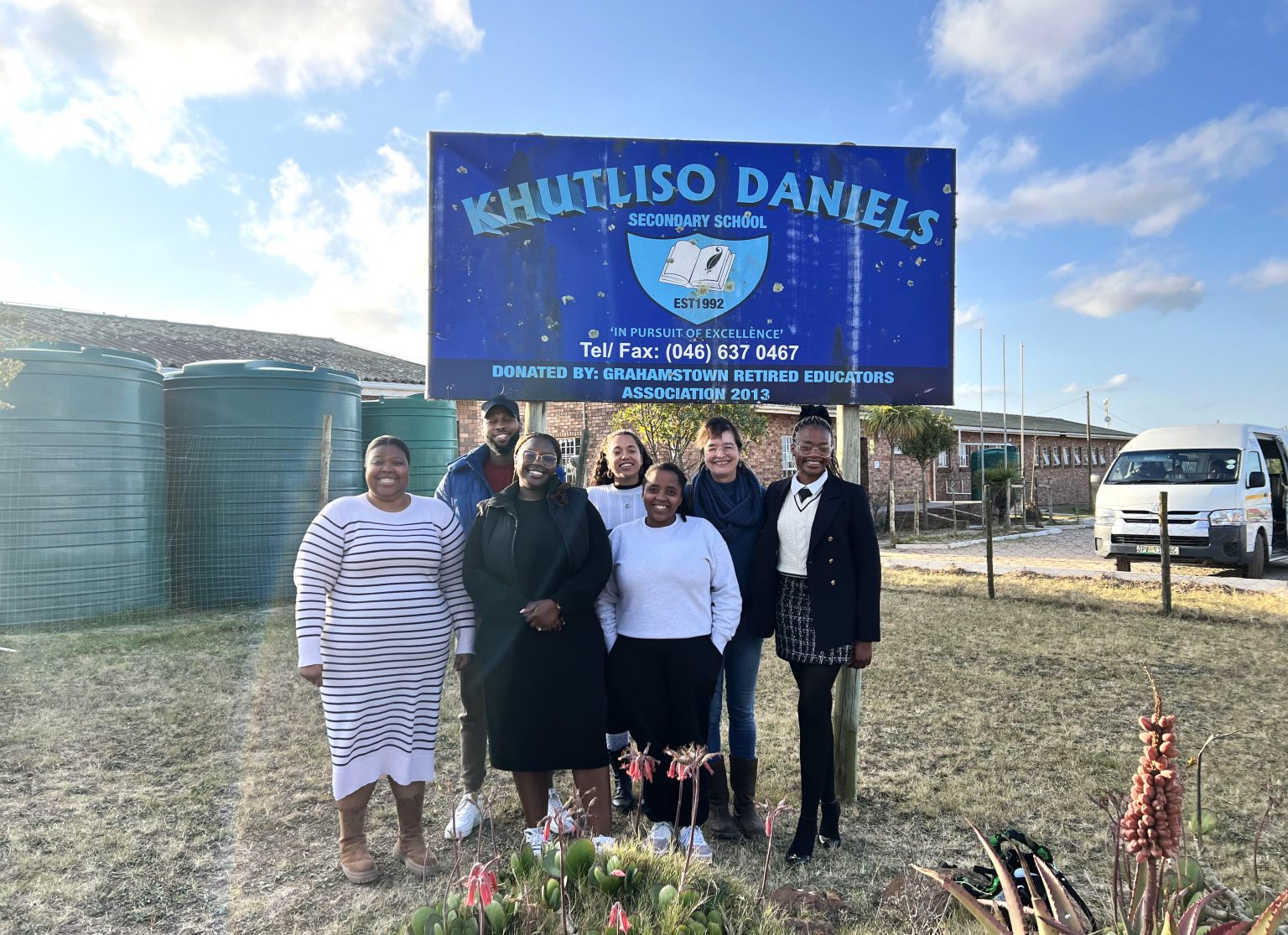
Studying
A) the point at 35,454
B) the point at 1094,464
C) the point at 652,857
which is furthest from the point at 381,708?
the point at 1094,464

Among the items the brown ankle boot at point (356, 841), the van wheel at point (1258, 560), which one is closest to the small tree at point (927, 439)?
the van wheel at point (1258, 560)

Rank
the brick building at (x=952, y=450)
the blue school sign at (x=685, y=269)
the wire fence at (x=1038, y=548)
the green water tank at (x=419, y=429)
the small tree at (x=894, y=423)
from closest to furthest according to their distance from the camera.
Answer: the blue school sign at (x=685, y=269)
the wire fence at (x=1038, y=548)
the green water tank at (x=419, y=429)
the brick building at (x=952, y=450)
the small tree at (x=894, y=423)

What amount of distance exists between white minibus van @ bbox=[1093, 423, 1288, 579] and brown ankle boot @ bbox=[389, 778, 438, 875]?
1118 centimetres

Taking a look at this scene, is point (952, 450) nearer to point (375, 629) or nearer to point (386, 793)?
point (386, 793)

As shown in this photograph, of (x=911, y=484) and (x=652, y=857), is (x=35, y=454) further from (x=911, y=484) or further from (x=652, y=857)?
(x=911, y=484)

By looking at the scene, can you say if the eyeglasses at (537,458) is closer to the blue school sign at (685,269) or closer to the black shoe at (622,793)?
the blue school sign at (685,269)

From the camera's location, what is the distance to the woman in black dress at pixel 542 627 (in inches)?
113

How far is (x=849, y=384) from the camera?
374cm

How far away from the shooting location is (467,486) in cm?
338

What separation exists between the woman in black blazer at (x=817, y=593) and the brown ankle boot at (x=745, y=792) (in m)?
0.24

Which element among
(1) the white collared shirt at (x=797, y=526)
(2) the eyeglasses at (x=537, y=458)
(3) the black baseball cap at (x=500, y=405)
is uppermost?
(3) the black baseball cap at (x=500, y=405)

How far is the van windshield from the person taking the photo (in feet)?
36.8

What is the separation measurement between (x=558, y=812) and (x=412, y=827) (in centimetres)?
128

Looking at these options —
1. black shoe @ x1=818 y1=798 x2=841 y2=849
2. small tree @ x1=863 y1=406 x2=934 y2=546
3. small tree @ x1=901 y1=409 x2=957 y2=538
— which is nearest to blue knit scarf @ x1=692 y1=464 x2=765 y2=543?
black shoe @ x1=818 y1=798 x2=841 y2=849
